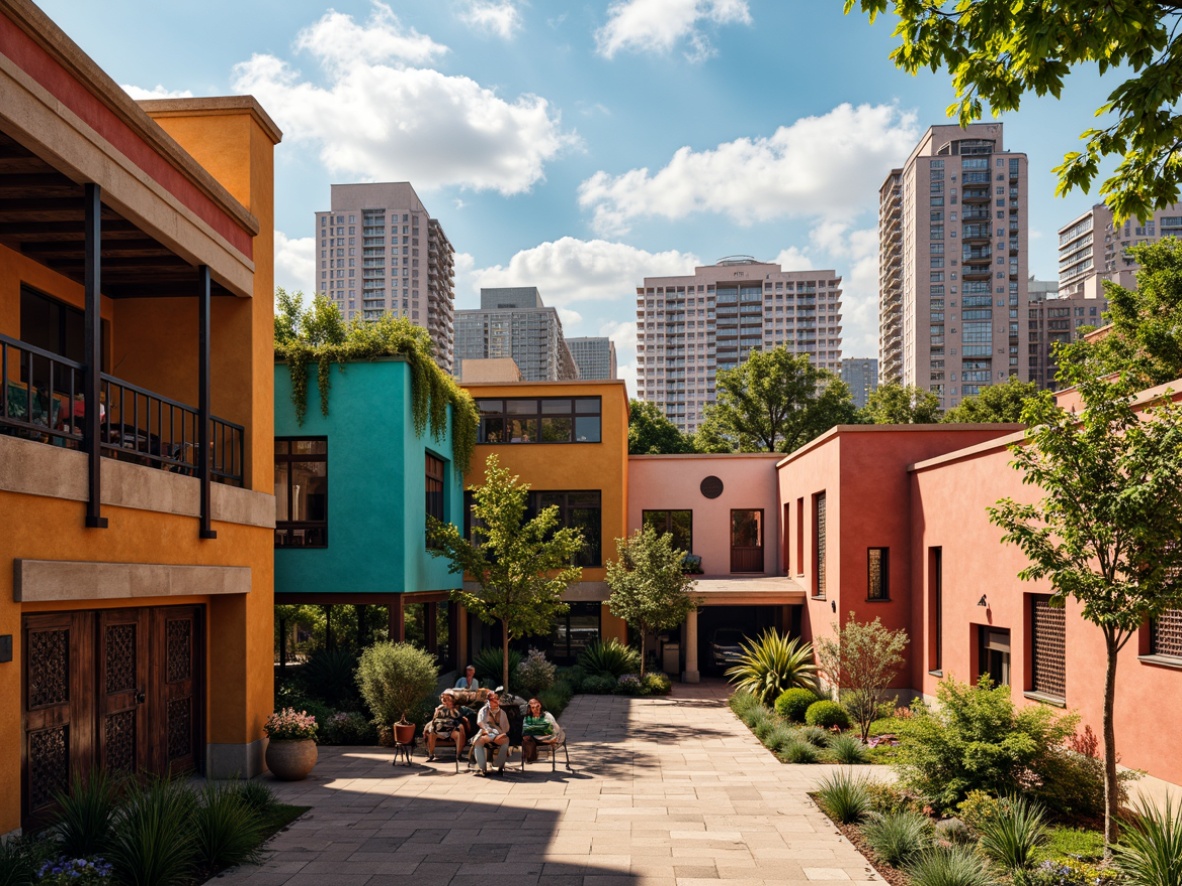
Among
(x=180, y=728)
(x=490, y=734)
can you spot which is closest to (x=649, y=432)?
(x=490, y=734)

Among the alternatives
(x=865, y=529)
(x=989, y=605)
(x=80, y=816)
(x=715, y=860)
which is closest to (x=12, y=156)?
(x=80, y=816)

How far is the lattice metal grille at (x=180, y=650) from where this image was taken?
1195 centimetres

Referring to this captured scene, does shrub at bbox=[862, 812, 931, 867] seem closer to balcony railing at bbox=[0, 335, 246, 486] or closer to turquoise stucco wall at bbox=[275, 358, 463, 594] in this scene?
balcony railing at bbox=[0, 335, 246, 486]

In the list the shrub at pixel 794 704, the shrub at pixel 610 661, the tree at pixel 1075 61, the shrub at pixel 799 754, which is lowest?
the shrub at pixel 610 661

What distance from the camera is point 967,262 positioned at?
109m

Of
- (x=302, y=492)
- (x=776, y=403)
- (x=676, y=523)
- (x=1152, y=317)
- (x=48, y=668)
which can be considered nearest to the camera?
(x=48, y=668)

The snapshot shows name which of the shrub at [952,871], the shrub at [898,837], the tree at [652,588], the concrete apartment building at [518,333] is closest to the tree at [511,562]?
the tree at [652,588]

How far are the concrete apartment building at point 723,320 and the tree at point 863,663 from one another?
4920 inches

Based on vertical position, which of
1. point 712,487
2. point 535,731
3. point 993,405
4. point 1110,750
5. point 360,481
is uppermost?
point 993,405

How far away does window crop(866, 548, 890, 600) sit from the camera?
1934 centimetres

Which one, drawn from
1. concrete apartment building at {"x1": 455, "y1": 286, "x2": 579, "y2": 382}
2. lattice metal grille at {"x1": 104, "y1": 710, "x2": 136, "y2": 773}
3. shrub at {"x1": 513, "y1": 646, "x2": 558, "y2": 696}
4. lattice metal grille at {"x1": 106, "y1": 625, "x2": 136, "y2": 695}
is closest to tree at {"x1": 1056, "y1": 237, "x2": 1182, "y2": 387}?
shrub at {"x1": 513, "y1": 646, "x2": 558, "y2": 696}

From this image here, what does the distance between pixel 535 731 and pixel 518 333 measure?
535 feet

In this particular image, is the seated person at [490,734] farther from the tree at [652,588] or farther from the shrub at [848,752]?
the tree at [652,588]

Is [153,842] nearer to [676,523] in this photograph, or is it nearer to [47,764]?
[47,764]
